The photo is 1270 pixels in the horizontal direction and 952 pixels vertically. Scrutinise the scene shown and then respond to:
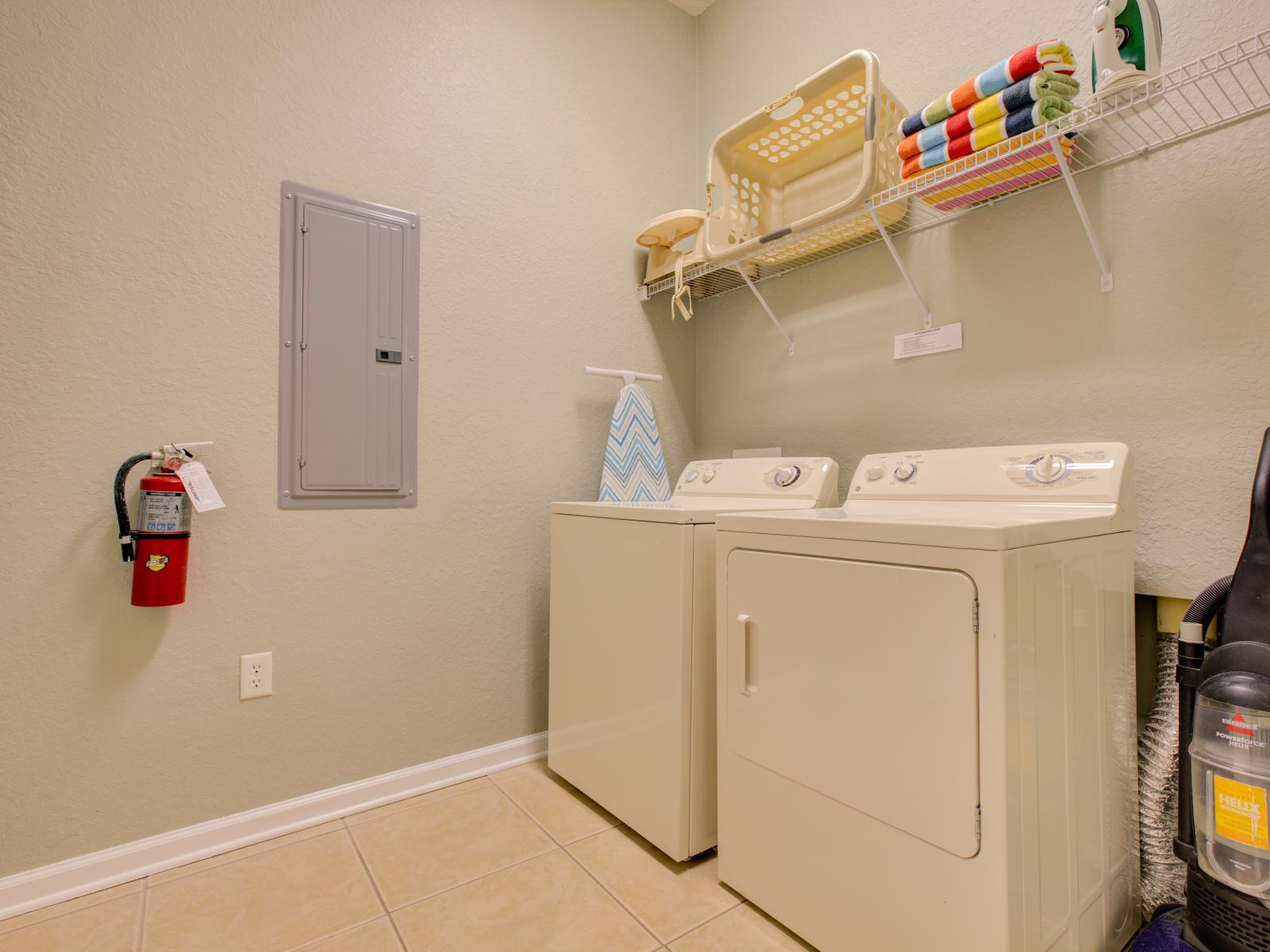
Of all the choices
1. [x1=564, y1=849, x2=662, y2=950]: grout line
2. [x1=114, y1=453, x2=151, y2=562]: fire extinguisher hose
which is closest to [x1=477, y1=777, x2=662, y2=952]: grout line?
[x1=564, y1=849, x2=662, y2=950]: grout line

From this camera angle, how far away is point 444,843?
154 centimetres

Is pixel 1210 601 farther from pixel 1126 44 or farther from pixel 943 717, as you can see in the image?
pixel 1126 44

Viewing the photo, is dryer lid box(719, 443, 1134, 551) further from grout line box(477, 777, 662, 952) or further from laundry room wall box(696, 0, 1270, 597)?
grout line box(477, 777, 662, 952)

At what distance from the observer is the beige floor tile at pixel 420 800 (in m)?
1.68

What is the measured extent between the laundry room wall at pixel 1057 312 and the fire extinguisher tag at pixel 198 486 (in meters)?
1.62

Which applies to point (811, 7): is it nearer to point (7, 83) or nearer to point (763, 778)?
point (7, 83)

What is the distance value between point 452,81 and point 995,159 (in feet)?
5.04

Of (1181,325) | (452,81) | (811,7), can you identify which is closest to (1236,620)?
(1181,325)

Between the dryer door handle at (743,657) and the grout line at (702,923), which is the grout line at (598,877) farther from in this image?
the dryer door handle at (743,657)

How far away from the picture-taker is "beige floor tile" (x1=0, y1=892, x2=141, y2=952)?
1192mm

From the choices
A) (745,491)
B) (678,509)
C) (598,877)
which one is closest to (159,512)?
(678,509)

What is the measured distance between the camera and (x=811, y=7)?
2.03 metres

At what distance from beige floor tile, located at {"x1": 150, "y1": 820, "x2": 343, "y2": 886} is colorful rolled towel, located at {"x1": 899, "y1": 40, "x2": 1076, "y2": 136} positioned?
2259mm

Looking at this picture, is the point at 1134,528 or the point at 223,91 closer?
the point at 1134,528
